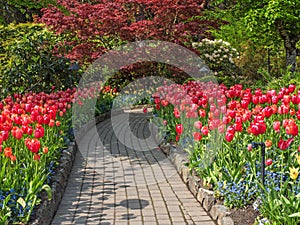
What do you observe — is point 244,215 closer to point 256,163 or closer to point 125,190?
point 256,163

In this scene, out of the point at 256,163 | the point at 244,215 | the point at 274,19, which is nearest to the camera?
the point at 244,215

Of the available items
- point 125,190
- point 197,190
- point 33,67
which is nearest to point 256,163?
point 197,190

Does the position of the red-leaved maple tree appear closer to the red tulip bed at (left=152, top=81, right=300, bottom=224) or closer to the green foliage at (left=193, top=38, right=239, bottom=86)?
the green foliage at (left=193, top=38, right=239, bottom=86)

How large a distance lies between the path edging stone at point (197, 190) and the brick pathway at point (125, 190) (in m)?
0.08

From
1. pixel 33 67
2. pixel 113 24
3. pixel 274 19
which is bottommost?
pixel 33 67

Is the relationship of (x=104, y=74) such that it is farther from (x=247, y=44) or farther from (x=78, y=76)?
(x=247, y=44)

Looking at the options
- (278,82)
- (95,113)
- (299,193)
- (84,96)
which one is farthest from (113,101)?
(299,193)

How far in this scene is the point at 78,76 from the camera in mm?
12508

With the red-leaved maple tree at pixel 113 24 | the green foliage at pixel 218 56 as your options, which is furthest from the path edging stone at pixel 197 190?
the green foliage at pixel 218 56

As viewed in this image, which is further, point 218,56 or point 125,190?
point 218,56

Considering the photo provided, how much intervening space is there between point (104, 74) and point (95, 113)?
82.6 inches

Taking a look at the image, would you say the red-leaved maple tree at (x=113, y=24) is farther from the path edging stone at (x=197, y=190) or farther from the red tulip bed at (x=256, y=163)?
the red tulip bed at (x=256, y=163)

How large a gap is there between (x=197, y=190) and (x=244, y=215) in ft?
4.00

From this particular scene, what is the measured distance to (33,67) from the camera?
1160cm
